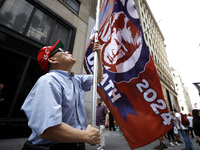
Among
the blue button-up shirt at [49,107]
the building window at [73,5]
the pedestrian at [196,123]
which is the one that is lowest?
the pedestrian at [196,123]

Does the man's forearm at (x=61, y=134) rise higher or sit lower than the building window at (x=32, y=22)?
lower

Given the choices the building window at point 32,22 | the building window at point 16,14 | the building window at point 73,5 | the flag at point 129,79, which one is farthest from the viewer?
the building window at point 73,5

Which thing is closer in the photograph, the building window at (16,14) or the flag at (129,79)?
the flag at (129,79)

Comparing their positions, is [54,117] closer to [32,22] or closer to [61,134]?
[61,134]

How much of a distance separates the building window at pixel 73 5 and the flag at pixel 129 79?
5563 millimetres

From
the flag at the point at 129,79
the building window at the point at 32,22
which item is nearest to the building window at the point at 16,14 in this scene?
the building window at the point at 32,22

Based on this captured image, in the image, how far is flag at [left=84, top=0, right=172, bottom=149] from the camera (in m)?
2.05

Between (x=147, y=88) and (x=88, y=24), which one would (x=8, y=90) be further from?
(x=88, y=24)

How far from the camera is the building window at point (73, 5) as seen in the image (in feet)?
23.8

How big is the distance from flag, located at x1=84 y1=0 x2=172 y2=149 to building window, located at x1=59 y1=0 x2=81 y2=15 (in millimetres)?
5563

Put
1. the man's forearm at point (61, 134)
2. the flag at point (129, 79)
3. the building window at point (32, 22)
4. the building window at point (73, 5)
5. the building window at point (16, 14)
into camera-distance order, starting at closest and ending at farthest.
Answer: the man's forearm at point (61, 134) < the flag at point (129, 79) < the building window at point (16, 14) < the building window at point (32, 22) < the building window at point (73, 5)

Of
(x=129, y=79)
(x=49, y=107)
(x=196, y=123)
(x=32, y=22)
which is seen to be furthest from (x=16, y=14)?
(x=196, y=123)

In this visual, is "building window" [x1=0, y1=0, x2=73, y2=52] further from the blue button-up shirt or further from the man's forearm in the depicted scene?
the man's forearm

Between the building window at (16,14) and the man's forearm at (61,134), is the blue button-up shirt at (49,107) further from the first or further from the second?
the building window at (16,14)
